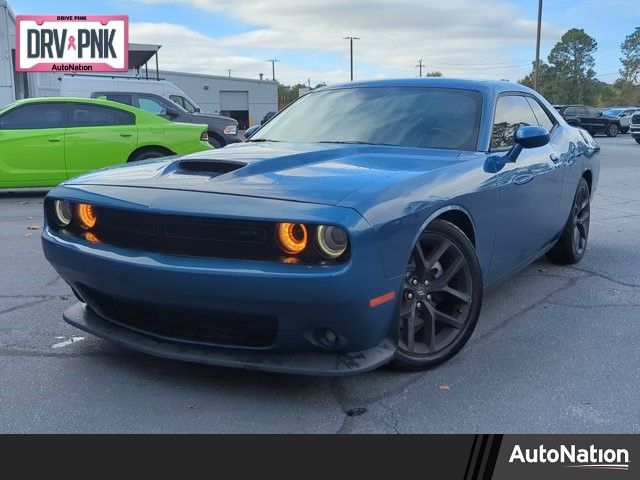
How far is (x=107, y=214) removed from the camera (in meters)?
3.03

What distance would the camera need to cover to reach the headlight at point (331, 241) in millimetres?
2635

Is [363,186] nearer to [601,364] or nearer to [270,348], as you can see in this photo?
[270,348]

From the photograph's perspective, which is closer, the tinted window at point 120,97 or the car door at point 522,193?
the car door at point 522,193

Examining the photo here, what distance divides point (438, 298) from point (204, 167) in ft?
4.26

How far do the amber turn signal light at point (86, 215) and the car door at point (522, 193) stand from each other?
6.87ft

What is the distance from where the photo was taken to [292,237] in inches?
105

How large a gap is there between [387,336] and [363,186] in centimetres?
65

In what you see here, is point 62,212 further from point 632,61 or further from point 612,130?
point 632,61

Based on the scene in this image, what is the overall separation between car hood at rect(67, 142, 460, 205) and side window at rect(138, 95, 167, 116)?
38.1 ft

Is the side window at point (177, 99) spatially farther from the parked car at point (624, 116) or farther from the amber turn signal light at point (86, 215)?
the parked car at point (624, 116)

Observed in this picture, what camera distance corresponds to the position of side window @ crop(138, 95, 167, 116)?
48.6ft

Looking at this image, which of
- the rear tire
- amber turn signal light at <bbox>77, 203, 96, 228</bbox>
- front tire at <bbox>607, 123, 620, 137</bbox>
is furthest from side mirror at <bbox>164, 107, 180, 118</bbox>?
front tire at <bbox>607, 123, 620, 137</bbox>

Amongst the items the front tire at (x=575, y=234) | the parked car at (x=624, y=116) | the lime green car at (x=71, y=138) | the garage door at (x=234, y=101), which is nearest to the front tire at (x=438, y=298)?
the front tire at (x=575, y=234)

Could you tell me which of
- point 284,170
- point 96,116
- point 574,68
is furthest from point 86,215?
point 574,68
